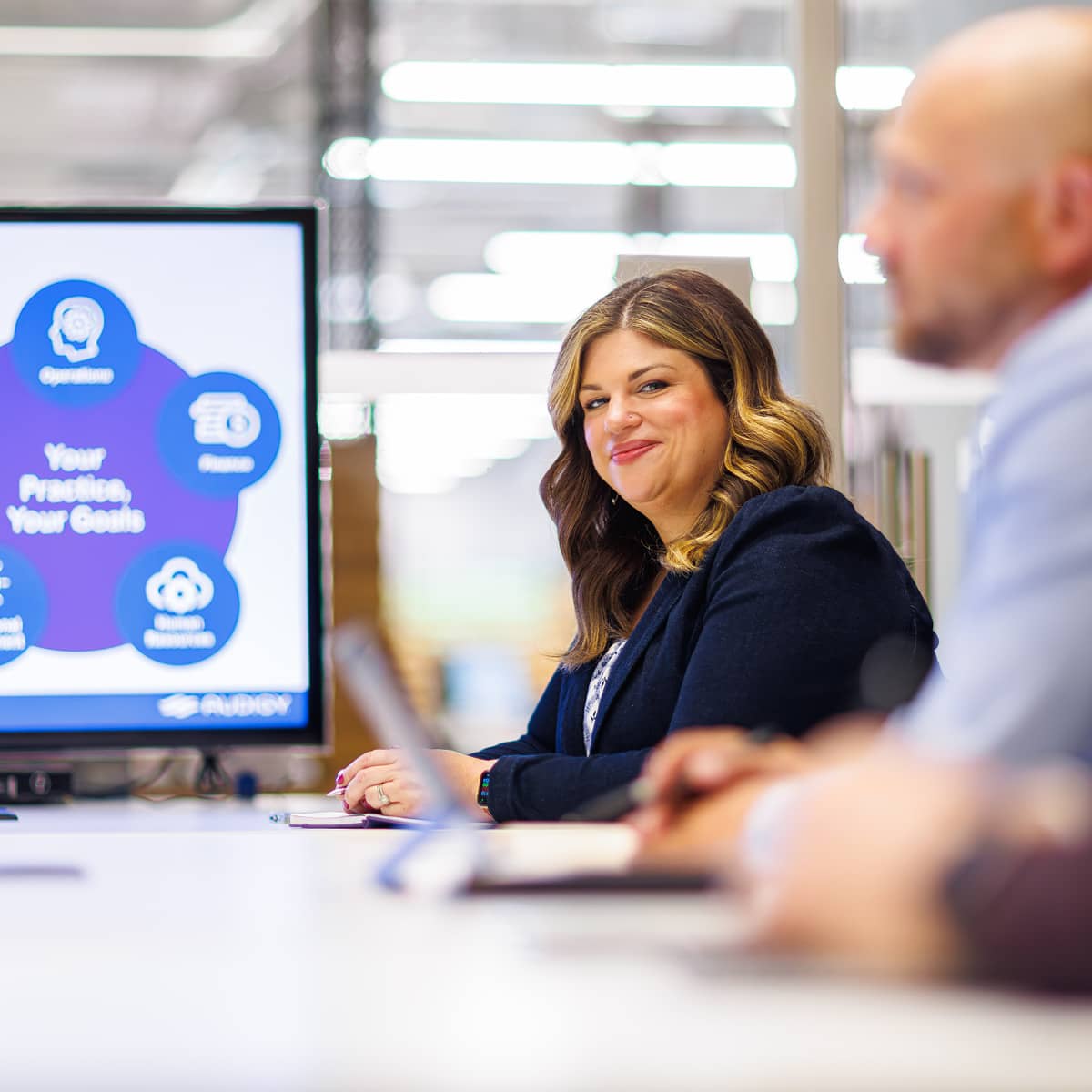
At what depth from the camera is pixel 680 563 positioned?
197 centimetres

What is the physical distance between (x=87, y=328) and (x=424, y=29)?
676 cm

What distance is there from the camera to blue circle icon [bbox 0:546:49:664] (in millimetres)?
1636

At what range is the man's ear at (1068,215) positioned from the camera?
882mm

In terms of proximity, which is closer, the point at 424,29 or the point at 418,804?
the point at 418,804

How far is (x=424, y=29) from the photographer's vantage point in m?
7.89

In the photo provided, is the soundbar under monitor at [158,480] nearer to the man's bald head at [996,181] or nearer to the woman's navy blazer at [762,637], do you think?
the woman's navy blazer at [762,637]

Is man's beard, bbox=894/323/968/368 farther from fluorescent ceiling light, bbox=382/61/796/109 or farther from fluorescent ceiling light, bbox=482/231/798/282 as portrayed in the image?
fluorescent ceiling light, bbox=482/231/798/282

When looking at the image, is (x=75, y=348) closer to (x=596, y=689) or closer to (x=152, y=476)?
(x=152, y=476)

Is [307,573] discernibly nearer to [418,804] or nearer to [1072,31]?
[418,804]

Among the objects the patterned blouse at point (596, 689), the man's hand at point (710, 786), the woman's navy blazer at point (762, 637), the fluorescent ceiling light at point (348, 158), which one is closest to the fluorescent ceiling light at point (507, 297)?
the fluorescent ceiling light at point (348, 158)

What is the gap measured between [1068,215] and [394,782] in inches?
44.4

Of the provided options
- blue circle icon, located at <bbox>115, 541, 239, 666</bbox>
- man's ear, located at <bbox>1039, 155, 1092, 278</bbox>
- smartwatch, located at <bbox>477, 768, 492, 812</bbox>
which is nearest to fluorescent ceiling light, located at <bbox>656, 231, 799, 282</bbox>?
smartwatch, located at <bbox>477, 768, 492, 812</bbox>

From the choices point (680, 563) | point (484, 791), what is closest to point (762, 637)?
point (680, 563)

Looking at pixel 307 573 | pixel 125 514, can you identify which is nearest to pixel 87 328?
pixel 125 514
